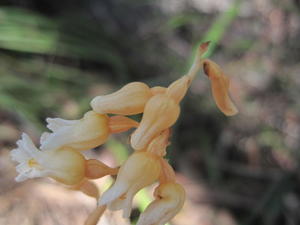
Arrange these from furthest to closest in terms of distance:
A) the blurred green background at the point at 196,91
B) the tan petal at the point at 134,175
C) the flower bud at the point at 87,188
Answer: the blurred green background at the point at 196,91
the flower bud at the point at 87,188
the tan petal at the point at 134,175

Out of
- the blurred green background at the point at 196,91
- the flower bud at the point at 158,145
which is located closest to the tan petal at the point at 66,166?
the flower bud at the point at 158,145

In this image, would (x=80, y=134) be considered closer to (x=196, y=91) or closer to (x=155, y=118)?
(x=155, y=118)

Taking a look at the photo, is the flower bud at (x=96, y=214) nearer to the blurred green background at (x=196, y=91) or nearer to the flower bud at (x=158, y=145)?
the flower bud at (x=158, y=145)

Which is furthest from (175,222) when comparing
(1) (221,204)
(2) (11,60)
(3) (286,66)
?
(2) (11,60)

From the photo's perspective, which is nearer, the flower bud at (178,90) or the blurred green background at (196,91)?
the flower bud at (178,90)

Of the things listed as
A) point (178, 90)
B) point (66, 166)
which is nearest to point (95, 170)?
point (66, 166)

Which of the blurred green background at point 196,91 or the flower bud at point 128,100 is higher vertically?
the flower bud at point 128,100

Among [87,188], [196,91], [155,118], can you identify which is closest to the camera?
[155,118]

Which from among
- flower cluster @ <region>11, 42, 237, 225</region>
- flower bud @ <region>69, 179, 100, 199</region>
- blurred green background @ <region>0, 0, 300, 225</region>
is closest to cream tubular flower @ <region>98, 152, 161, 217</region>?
flower cluster @ <region>11, 42, 237, 225</region>
